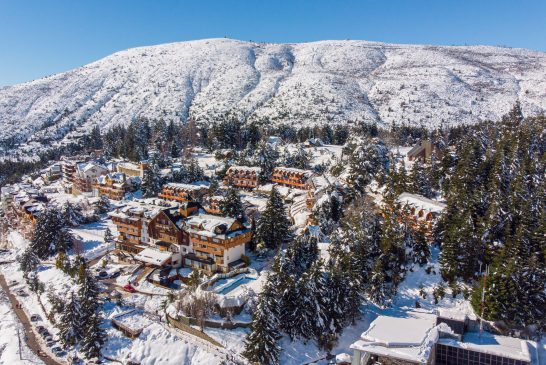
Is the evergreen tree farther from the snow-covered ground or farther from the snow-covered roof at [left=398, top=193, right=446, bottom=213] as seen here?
the snow-covered roof at [left=398, top=193, right=446, bottom=213]

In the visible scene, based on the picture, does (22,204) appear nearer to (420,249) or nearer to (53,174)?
(53,174)

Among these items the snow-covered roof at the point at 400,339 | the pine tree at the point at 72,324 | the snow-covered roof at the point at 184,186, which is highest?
the snow-covered roof at the point at 184,186

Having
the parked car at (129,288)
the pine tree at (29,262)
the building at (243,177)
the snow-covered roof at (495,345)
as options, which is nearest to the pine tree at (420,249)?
the snow-covered roof at (495,345)

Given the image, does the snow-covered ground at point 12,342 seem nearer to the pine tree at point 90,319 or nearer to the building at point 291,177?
the pine tree at point 90,319

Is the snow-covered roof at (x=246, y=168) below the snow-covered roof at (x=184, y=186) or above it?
above

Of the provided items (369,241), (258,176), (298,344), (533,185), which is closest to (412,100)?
(258,176)

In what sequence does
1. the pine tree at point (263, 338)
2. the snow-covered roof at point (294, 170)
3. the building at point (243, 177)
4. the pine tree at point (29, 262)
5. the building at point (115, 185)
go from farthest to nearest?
the building at point (115, 185) → the building at point (243, 177) → the snow-covered roof at point (294, 170) → the pine tree at point (29, 262) → the pine tree at point (263, 338)
